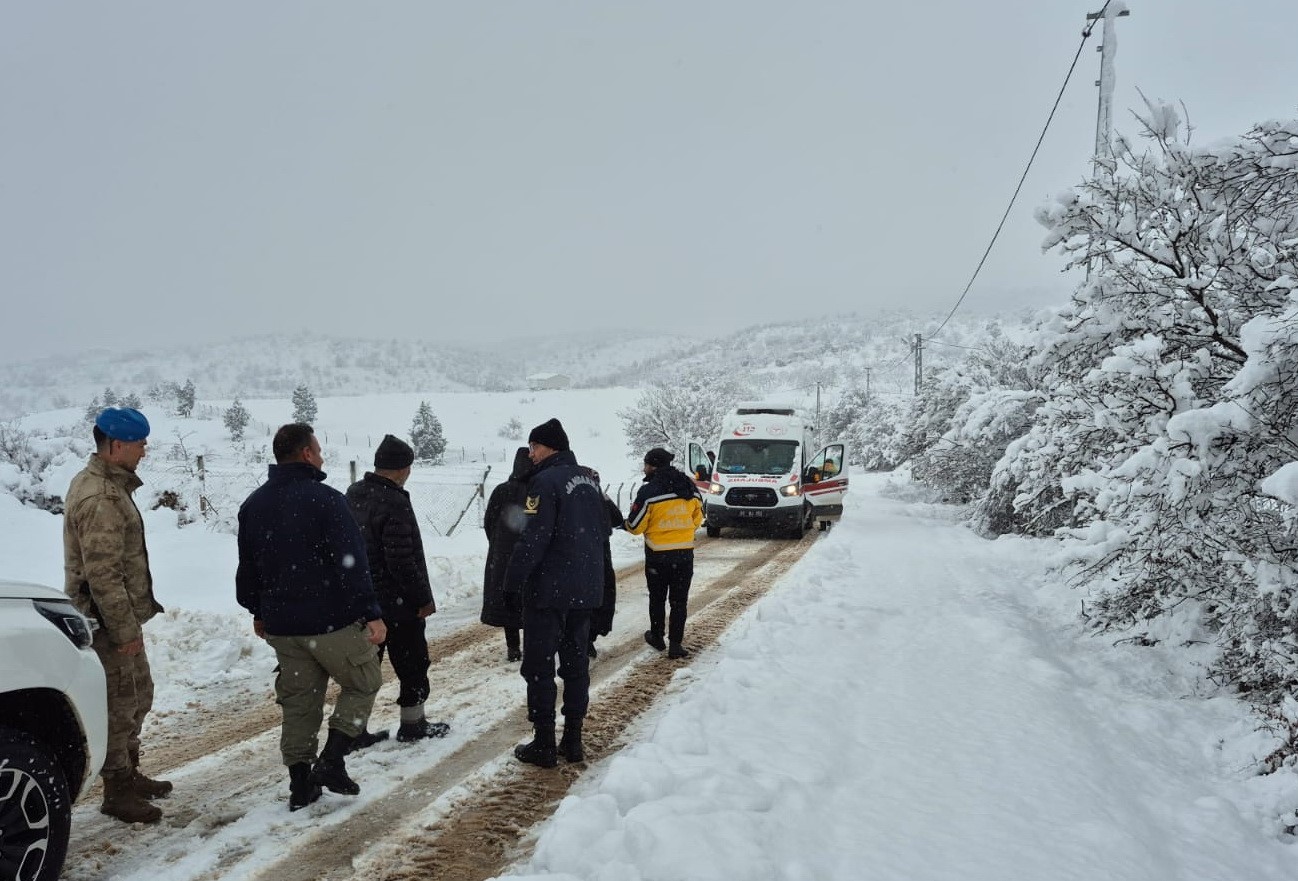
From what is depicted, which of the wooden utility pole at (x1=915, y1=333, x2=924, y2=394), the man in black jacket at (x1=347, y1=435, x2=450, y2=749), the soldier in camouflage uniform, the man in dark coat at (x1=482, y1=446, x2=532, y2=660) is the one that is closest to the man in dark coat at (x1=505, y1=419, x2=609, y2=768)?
the man in black jacket at (x1=347, y1=435, x2=450, y2=749)

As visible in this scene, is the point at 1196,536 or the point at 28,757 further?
the point at 1196,536

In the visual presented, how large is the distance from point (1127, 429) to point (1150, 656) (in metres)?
2.28

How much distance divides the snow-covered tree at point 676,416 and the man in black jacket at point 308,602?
3566 cm

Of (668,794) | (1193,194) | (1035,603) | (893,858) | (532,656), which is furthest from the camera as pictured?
(1035,603)

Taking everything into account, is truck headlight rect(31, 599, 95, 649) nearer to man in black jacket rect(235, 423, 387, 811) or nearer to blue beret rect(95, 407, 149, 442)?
man in black jacket rect(235, 423, 387, 811)

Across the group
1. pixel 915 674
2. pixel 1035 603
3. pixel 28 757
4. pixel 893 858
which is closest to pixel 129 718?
pixel 28 757

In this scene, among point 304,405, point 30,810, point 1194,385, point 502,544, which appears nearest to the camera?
point 30,810

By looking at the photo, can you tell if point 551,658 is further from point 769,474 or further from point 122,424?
point 769,474

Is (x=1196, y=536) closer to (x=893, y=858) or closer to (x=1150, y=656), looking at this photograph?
(x=1150, y=656)

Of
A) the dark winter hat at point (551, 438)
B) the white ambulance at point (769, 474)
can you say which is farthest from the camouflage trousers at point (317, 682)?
the white ambulance at point (769, 474)

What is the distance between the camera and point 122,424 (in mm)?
3875

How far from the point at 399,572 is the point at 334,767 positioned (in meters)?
1.22

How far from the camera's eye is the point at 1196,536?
5.70 m

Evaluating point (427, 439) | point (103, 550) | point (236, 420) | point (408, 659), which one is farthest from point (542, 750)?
point (236, 420)
